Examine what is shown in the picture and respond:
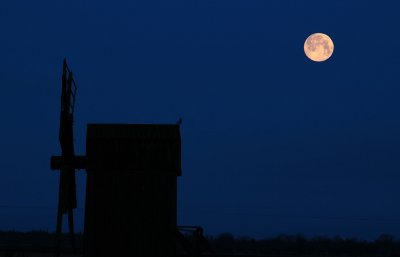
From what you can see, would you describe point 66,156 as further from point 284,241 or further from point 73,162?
point 284,241

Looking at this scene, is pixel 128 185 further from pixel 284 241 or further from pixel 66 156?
pixel 284 241

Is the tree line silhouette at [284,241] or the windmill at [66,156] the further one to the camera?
the tree line silhouette at [284,241]

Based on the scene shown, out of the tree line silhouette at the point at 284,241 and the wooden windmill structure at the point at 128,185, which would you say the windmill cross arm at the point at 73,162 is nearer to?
the wooden windmill structure at the point at 128,185

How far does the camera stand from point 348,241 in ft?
218

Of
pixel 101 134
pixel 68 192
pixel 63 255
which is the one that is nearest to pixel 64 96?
pixel 101 134

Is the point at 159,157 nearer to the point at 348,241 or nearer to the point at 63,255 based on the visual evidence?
the point at 63,255

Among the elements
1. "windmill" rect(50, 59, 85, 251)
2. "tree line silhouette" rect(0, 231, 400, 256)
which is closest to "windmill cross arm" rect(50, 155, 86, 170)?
"windmill" rect(50, 59, 85, 251)

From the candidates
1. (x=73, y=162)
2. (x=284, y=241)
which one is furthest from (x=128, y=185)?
(x=284, y=241)

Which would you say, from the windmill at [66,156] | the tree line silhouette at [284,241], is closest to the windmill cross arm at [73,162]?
the windmill at [66,156]

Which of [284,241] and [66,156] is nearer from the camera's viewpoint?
[66,156]

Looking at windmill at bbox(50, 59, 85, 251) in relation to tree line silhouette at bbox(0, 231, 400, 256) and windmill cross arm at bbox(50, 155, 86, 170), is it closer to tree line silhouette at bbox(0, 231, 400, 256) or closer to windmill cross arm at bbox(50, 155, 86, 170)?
windmill cross arm at bbox(50, 155, 86, 170)

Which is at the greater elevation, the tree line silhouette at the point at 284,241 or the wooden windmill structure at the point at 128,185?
the wooden windmill structure at the point at 128,185

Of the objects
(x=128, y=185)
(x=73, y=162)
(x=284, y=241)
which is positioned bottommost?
(x=284, y=241)

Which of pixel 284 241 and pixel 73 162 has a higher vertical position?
pixel 73 162
